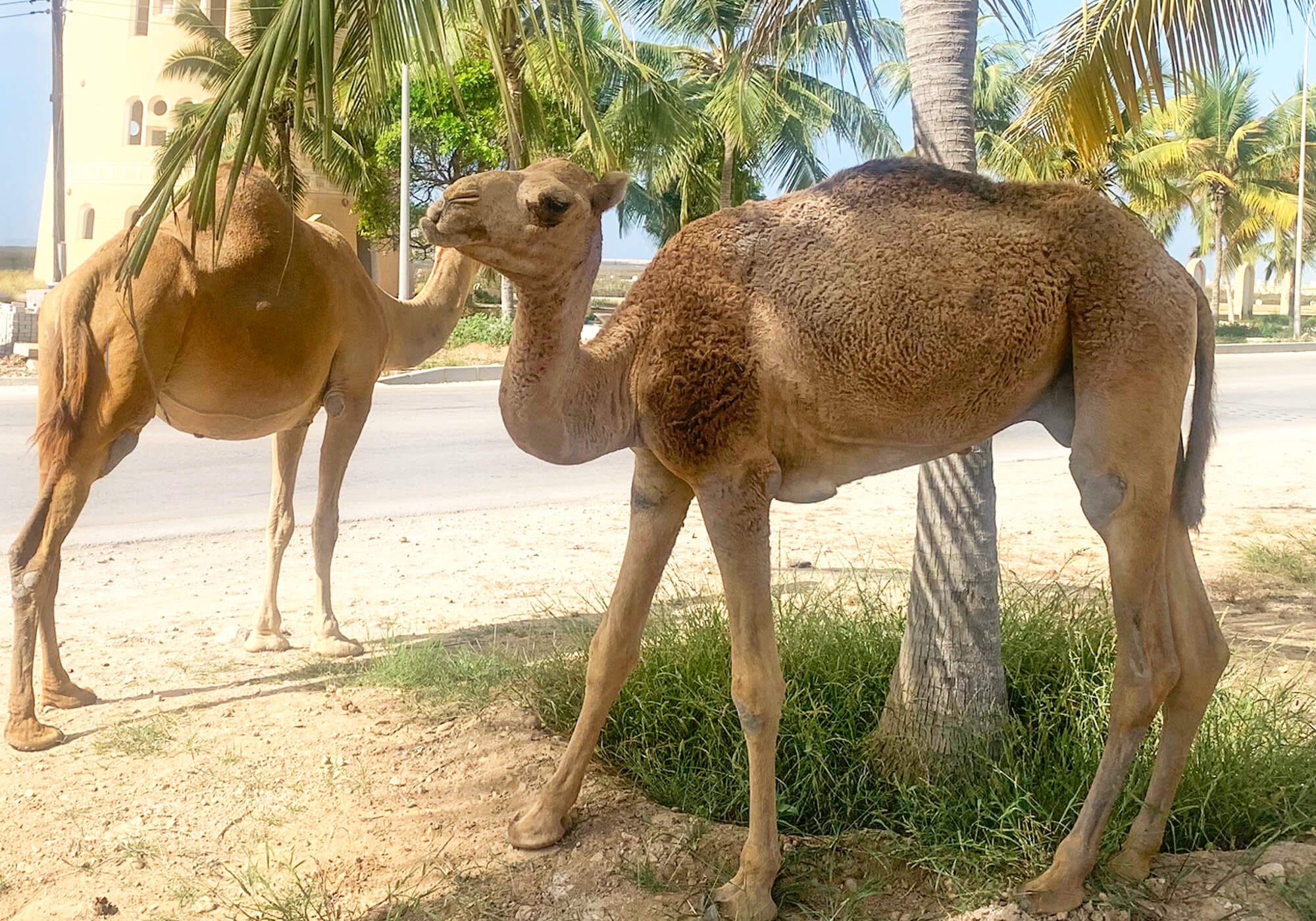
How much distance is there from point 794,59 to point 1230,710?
367 cm

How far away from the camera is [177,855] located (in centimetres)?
364

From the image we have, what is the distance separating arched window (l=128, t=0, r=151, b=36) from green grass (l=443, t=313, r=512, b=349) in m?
11.1

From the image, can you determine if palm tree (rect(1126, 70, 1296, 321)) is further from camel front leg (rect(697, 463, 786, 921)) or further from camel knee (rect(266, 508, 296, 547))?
camel front leg (rect(697, 463, 786, 921))

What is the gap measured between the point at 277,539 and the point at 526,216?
10.9ft

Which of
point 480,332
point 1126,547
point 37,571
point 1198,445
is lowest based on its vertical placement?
point 37,571

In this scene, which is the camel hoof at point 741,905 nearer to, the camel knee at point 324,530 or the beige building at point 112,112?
the camel knee at point 324,530

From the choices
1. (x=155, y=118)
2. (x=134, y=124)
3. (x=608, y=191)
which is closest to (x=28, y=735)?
(x=608, y=191)

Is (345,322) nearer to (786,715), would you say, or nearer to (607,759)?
(607,759)

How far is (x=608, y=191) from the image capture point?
2.75m

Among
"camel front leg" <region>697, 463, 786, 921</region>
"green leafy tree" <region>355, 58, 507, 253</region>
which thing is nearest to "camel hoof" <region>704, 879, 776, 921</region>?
"camel front leg" <region>697, 463, 786, 921</region>

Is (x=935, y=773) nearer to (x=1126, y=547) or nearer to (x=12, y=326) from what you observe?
(x=1126, y=547)

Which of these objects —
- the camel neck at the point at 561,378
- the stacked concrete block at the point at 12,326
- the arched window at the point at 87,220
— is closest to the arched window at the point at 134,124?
the arched window at the point at 87,220

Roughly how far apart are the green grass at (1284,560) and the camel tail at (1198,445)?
170 inches

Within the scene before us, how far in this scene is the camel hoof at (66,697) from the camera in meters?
4.67
